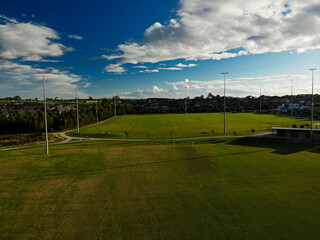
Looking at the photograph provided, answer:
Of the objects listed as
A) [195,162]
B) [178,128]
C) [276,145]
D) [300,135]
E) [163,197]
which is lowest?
[163,197]

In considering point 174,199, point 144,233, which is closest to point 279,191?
point 174,199

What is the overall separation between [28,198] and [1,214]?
268 centimetres

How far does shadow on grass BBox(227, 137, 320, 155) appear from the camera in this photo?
34969mm

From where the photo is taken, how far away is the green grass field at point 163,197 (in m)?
13.2

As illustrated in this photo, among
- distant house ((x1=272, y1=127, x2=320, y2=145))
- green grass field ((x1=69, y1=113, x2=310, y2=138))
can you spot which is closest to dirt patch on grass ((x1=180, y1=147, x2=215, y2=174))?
green grass field ((x1=69, y1=113, x2=310, y2=138))

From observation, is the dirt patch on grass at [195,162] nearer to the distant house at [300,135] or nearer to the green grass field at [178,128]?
the green grass field at [178,128]

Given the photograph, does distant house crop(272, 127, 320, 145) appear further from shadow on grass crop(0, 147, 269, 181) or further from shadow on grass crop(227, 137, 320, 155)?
shadow on grass crop(0, 147, 269, 181)

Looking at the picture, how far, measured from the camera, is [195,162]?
28781 millimetres

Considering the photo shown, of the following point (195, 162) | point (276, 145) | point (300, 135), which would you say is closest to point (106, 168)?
point (195, 162)

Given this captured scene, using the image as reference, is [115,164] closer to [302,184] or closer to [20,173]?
[20,173]

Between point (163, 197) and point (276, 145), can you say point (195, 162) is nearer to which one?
point (163, 197)

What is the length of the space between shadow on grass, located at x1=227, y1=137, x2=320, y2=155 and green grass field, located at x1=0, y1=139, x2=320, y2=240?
3734 millimetres

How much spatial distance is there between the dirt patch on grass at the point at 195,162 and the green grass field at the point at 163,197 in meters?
0.15

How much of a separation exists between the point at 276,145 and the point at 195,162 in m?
22.3
